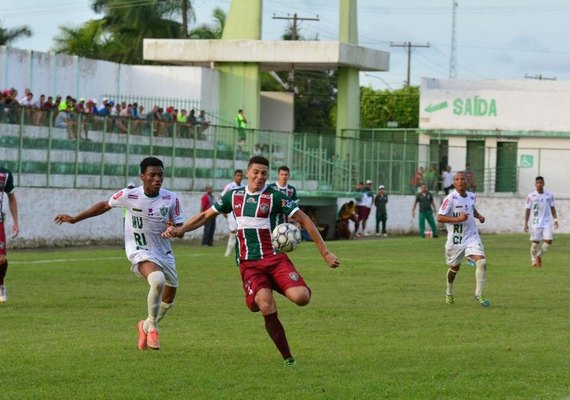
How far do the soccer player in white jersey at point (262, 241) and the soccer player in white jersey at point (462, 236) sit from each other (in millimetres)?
8382

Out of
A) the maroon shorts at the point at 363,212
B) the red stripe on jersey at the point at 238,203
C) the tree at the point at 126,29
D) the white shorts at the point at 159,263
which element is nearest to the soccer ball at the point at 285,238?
the red stripe on jersey at the point at 238,203

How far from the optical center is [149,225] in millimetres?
14500

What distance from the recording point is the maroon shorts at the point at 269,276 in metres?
13.0

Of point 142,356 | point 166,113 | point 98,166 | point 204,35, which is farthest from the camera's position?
point 204,35

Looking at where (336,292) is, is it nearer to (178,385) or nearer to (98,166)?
(178,385)

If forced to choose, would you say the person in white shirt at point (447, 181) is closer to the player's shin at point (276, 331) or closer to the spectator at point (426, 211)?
the spectator at point (426, 211)

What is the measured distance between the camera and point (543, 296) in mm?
23078

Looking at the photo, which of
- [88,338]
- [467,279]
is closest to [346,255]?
[467,279]

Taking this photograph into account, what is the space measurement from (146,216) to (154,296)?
0.89 m

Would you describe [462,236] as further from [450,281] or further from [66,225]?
[66,225]

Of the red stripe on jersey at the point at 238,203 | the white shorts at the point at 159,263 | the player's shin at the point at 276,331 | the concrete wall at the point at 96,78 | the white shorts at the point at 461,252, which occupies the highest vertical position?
the concrete wall at the point at 96,78

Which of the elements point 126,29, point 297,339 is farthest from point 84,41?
point 297,339

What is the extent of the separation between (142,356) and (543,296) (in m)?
11.2

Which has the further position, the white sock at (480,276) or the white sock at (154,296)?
the white sock at (480,276)
